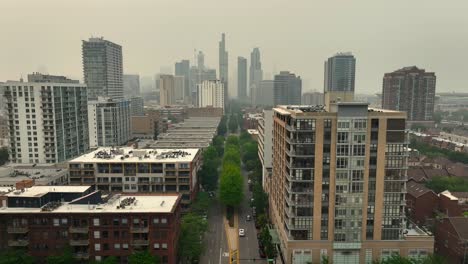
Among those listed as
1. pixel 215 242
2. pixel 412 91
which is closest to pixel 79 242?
pixel 215 242

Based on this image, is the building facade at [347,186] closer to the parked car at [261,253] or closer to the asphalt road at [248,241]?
the parked car at [261,253]

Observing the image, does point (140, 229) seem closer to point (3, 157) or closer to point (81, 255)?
point (81, 255)

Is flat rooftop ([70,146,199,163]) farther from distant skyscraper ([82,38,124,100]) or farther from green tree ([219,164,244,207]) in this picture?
distant skyscraper ([82,38,124,100])

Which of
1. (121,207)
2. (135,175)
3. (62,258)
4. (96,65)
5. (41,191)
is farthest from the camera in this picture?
(96,65)

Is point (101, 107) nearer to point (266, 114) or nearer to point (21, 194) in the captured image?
point (266, 114)

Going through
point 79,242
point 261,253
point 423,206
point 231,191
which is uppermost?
point 79,242

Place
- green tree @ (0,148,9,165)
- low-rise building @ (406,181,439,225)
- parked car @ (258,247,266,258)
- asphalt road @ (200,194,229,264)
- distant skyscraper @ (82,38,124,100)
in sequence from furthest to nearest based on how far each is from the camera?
distant skyscraper @ (82,38,124,100)
green tree @ (0,148,9,165)
low-rise building @ (406,181,439,225)
parked car @ (258,247,266,258)
asphalt road @ (200,194,229,264)

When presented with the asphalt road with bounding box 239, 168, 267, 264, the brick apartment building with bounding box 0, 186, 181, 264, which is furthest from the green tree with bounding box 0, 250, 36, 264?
the asphalt road with bounding box 239, 168, 267, 264
